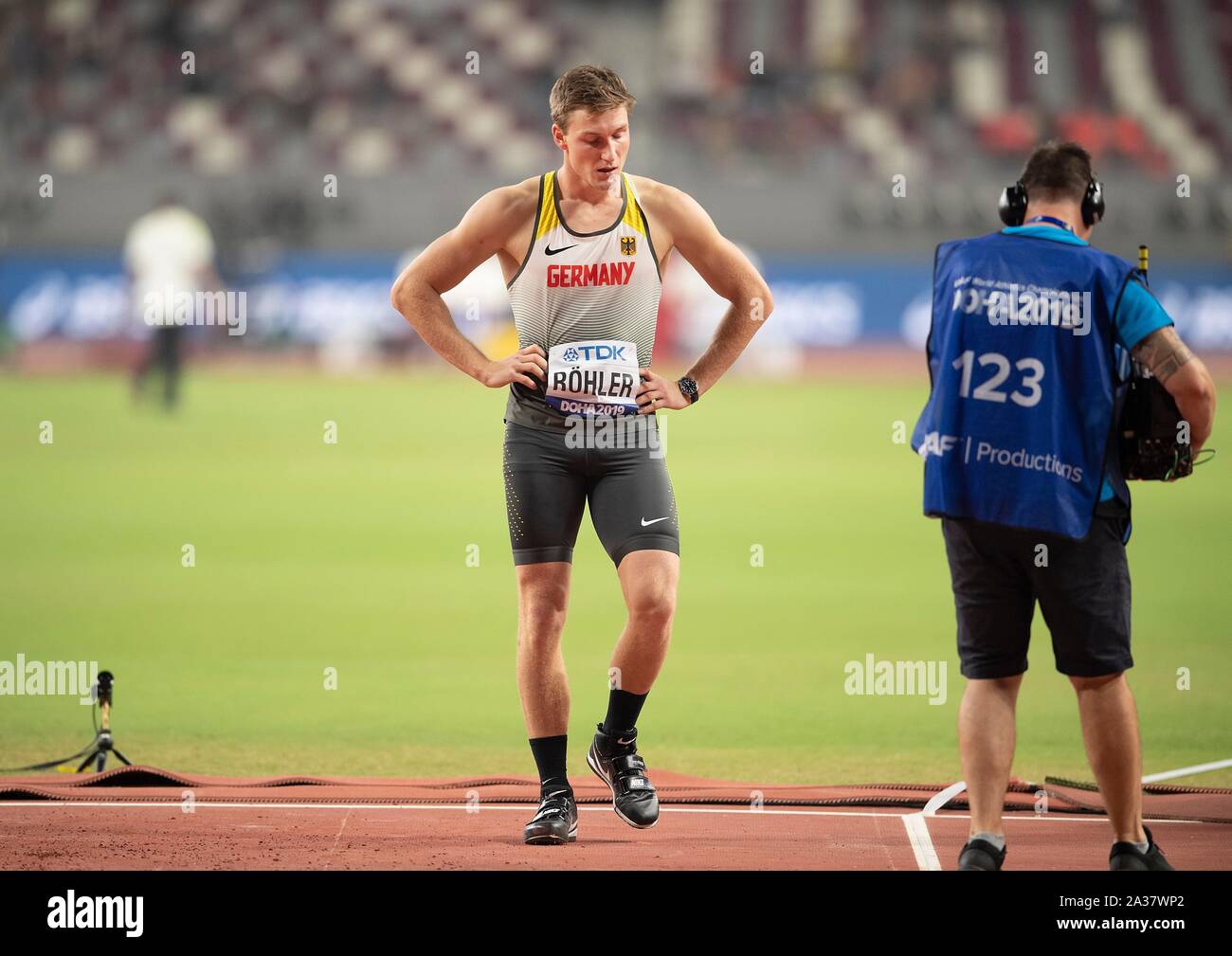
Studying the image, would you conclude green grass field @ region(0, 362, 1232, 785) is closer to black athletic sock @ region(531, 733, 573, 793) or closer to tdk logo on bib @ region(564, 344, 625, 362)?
black athletic sock @ region(531, 733, 573, 793)

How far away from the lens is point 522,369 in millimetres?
5609

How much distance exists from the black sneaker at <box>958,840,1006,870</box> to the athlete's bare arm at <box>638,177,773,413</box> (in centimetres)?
176

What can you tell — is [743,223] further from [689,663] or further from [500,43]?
[689,663]

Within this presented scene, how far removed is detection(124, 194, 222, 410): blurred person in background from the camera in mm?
20672

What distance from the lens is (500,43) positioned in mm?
34375

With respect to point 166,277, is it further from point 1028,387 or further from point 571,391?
point 1028,387

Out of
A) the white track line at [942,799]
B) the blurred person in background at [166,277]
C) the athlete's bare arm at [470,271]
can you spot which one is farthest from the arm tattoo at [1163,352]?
the blurred person in background at [166,277]

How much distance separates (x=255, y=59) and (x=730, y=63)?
9.63 meters

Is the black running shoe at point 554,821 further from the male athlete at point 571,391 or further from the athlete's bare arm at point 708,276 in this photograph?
the athlete's bare arm at point 708,276

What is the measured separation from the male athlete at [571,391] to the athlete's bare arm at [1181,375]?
1.58 metres

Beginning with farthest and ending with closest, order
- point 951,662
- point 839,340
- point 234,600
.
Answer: point 839,340 → point 234,600 → point 951,662

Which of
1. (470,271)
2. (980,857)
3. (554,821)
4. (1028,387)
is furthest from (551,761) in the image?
(1028,387)
